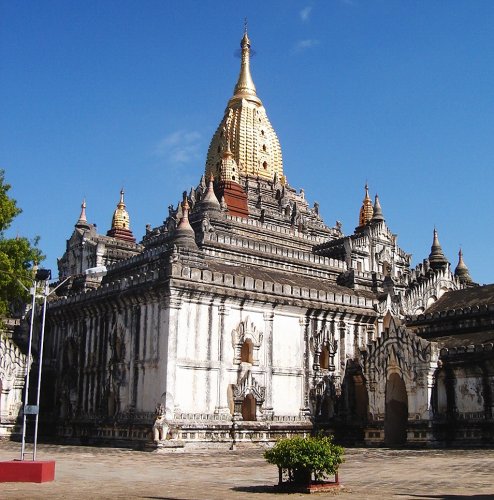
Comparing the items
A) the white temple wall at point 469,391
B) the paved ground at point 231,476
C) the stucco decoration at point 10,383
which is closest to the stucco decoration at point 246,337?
the paved ground at point 231,476

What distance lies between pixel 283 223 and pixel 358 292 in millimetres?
20981

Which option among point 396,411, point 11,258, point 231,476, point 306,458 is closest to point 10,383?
point 11,258

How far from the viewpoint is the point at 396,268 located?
229 ft

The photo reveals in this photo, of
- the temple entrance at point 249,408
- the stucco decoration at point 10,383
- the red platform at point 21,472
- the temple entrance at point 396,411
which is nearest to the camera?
the red platform at point 21,472

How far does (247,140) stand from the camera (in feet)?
259

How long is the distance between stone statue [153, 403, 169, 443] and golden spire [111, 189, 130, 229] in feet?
151

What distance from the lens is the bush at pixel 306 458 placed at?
19.3 metres

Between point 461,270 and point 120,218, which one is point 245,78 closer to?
point 120,218

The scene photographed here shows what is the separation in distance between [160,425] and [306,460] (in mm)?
19814

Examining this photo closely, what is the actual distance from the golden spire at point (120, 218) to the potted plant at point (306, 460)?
2537 inches

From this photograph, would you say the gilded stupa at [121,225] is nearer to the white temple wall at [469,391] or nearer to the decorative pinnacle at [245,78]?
the decorative pinnacle at [245,78]

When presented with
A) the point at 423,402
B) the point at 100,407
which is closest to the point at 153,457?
the point at 100,407

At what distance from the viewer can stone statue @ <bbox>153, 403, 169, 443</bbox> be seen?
3753 cm

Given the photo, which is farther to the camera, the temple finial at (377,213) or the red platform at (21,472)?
the temple finial at (377,213)
